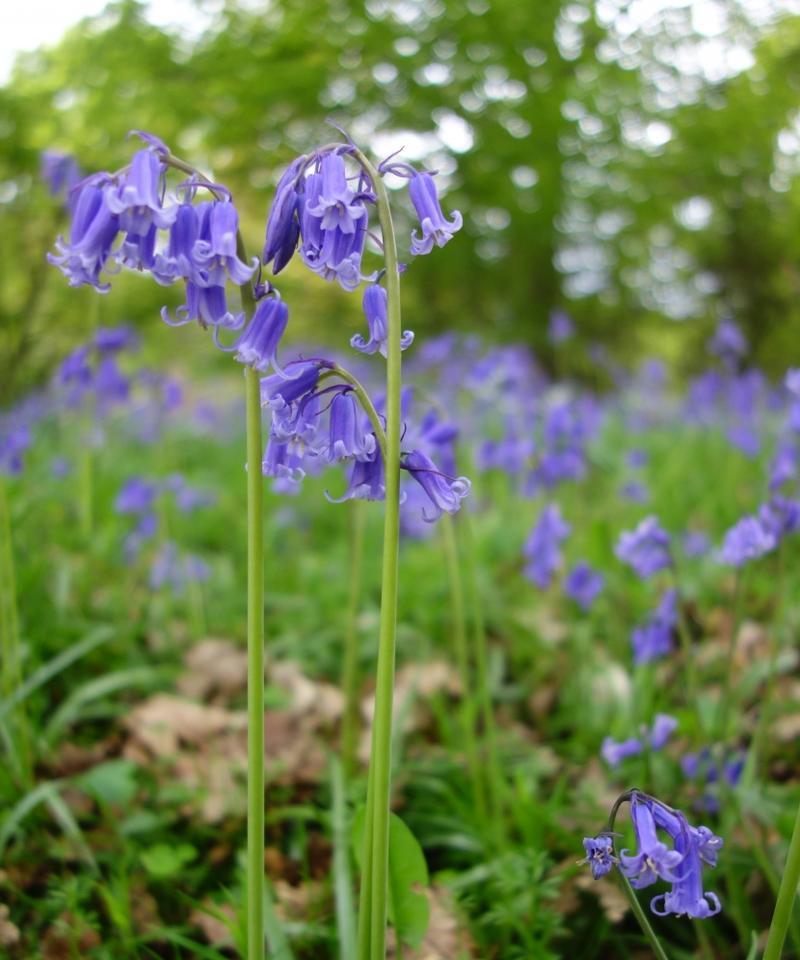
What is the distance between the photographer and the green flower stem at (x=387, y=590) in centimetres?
118

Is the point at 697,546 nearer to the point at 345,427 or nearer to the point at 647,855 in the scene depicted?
the point at 647,855

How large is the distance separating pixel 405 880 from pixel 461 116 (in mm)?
7562

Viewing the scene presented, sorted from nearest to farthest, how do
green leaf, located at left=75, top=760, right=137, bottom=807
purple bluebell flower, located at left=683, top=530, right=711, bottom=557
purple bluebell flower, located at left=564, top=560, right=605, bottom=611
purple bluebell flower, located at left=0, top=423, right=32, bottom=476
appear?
green leaf, located at left=75, top=760, right=137, bottom=807
purple bluebell flower, located at left=564, top=560, right=605, bottom=611
purple bluebell flower, located at left=0, top=423, right=32, bottom=476
purple bluebell flower, located at left=683, top=530, right=711, bottom=557

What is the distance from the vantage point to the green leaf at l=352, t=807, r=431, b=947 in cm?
149

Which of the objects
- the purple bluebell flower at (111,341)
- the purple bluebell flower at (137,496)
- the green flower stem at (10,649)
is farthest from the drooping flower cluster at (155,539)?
the green flower stem at (10,649)

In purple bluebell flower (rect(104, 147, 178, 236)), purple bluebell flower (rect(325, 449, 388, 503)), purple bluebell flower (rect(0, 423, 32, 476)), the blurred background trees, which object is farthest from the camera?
the blurred background trees

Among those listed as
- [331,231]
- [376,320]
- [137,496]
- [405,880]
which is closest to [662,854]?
[405,880]

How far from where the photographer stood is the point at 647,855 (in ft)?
4.07

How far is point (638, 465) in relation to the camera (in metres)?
4.91

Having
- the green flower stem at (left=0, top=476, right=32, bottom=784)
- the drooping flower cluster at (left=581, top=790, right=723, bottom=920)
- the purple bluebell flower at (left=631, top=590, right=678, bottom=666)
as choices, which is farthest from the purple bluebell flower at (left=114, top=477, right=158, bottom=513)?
the drooping flower cluster at (left=581, top=790, right=723, bottom=920)

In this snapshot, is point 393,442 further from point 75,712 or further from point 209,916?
point 75,712

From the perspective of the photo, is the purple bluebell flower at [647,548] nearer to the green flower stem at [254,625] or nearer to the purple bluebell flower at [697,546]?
the green flower stem at [254,625]

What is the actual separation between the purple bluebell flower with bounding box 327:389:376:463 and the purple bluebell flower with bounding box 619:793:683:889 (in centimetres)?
66

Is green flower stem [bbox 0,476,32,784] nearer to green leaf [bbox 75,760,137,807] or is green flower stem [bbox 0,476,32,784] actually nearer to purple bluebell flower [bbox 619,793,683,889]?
green leaf [bbox 75,760,137,807]
